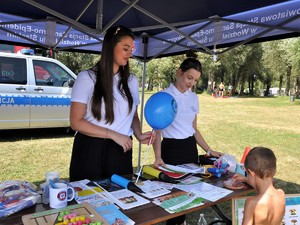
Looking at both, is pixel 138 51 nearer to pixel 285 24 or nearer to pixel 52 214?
pixel 285 24

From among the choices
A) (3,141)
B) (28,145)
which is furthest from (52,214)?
(3,141)

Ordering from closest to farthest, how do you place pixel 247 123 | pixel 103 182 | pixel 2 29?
pixel 103 182, pixel 2 29, pixel 247 123

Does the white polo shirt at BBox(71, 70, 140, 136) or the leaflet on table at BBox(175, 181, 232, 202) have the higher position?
the white polo shirt at BBox(71, 70, 140, 136)

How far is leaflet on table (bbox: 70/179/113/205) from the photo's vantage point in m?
1.49

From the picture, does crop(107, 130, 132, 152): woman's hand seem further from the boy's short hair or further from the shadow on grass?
the shadow on grass

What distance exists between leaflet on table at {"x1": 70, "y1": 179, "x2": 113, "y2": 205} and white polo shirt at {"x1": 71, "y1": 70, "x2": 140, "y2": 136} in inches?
15.5

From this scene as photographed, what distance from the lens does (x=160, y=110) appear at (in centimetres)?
184

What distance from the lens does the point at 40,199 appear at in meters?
1.48

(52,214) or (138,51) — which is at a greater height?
(138,51)

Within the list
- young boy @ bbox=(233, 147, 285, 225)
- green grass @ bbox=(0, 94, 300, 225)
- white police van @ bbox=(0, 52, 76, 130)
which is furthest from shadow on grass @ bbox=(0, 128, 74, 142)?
young boy @ bbox=(233, 147, 285, 225)

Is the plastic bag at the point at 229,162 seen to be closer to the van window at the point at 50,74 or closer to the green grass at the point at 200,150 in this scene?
the green grass at the point at 200,150

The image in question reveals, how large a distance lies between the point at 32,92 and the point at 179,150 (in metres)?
4.74

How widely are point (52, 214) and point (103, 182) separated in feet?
1.65

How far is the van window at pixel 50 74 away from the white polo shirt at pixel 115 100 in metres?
4.89
